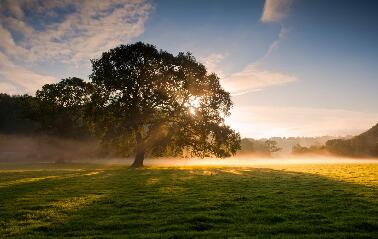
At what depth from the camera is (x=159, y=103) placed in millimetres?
53406

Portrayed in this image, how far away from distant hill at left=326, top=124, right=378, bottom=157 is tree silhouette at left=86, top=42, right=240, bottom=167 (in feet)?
263

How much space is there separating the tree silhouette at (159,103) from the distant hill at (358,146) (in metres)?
80.1

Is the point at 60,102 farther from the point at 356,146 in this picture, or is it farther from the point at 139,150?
the point at 356,146

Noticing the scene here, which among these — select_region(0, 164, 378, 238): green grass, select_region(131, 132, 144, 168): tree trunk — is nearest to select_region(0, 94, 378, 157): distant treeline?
select_region(131, 132, 144, 168): tree trunk

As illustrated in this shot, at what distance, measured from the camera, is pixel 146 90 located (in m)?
53.8

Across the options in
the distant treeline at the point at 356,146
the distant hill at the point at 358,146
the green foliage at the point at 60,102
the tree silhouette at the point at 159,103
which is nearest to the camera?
the tree silhouette at the point at 159,103

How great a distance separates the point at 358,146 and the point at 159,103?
98.9 meters

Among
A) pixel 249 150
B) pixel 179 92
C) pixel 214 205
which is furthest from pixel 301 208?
pixel 249 150

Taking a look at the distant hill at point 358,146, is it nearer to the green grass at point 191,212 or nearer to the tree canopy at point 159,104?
the tree canopy at point 159,104

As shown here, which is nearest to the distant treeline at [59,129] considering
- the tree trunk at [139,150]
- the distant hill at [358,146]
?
the distant hill at [358,146]

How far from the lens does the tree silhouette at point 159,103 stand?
176 ft

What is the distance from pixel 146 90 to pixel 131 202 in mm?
35311

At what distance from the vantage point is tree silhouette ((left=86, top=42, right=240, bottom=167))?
53531 mm

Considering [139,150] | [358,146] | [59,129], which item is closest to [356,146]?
[358,146]
